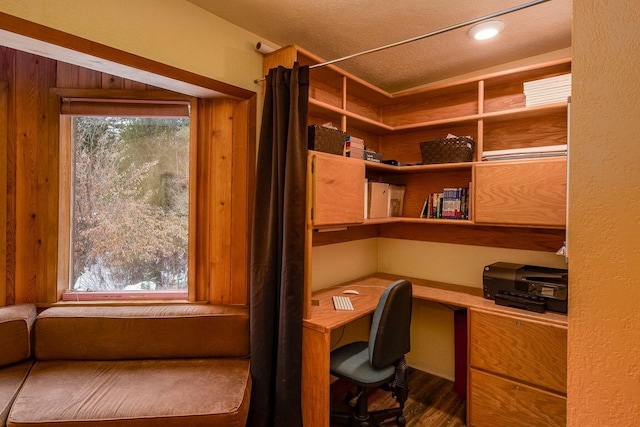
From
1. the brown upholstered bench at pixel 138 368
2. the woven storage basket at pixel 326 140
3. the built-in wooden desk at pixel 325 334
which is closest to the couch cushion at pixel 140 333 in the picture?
the brown upholstered bench at pixel 138 368

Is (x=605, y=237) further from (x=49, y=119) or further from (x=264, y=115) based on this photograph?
(x=49, y=119)

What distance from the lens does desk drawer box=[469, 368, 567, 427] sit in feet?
6.25

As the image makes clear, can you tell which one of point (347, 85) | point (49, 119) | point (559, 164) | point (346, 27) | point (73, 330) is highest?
point (346, 27)

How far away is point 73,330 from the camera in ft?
6.20

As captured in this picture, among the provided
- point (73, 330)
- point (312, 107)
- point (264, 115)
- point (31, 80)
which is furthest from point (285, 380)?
point (31, 80)

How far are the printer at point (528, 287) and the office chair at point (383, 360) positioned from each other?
0.65 m

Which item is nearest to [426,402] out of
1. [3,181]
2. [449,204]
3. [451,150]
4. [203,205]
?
[449,204]

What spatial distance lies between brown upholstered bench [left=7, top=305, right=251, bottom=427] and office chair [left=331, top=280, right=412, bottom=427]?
0.62 metres

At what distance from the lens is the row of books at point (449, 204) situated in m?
2.56

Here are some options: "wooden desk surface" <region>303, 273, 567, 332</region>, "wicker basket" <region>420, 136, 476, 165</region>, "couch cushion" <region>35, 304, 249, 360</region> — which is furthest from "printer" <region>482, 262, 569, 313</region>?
"couch cushion" <region>35, 304, 249, 360</region>

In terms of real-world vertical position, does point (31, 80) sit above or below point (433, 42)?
below

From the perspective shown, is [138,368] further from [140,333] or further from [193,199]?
[193,199]

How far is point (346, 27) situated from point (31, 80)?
6.25 feet

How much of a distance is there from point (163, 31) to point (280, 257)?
1.37m
